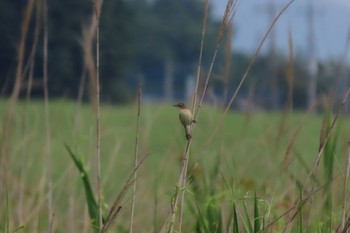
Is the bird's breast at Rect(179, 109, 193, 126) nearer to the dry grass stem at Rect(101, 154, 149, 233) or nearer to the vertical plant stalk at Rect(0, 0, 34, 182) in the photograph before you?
the dry grass stem at Rect(101, 154, 149, 233)

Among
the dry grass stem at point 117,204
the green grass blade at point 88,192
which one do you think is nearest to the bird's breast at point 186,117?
the dry grass stem at point 117,204

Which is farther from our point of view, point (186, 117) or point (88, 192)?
point (88, 192)

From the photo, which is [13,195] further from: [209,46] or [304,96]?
[209,46]

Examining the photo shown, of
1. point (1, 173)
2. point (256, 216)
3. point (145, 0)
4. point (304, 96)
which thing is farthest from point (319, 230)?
point (145, 0)

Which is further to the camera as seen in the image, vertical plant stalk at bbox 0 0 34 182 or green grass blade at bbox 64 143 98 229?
vertical plant stalk at bbox 0 0 34 182

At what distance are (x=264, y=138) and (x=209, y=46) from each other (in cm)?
5268

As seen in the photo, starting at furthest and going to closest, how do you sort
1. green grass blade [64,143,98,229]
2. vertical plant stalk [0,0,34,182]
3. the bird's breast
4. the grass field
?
vertical plant stalk [0,0,34,182]
green grass blade [64,143,98,229]
the grass field
the bird's breast

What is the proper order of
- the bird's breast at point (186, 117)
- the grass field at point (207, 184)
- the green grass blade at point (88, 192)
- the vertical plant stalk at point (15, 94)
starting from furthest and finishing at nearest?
the vertical plant stalk at point (15, 94)
the green grass blade at point (88, 192)
the grass field at point (207, 184)
the bird's breast at point (186, 117)

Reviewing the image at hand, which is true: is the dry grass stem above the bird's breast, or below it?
below

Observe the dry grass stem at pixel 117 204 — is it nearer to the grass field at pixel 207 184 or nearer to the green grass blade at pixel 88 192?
the grass field at pixel 207 184

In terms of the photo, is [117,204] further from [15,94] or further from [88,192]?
[15,94]

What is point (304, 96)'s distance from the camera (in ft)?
146

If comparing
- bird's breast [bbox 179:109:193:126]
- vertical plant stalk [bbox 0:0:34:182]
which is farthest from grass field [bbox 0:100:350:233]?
bird's breast [bbox 179:109:193:126]

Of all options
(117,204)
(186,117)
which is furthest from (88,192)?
(186,117)
